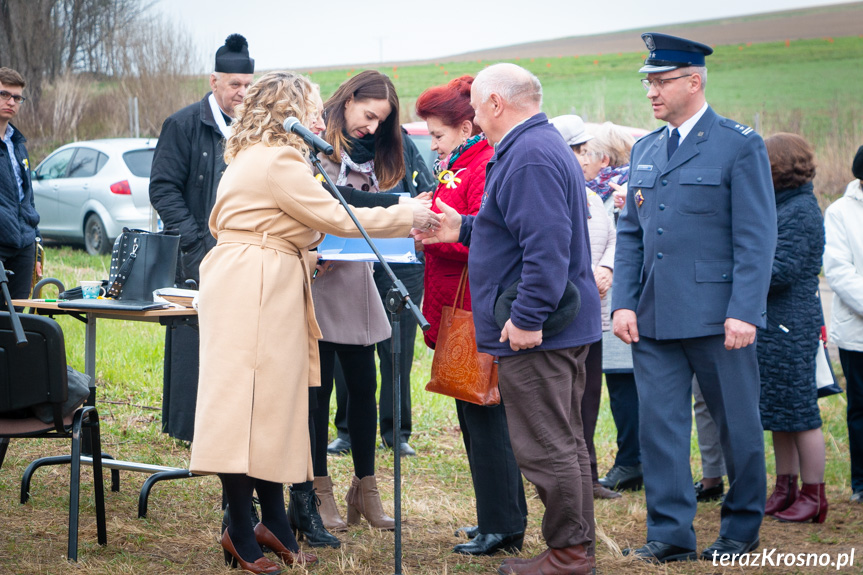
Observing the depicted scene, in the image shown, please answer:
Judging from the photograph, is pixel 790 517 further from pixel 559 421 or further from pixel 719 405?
pixel 559 421

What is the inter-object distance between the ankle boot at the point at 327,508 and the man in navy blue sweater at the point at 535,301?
0.97m

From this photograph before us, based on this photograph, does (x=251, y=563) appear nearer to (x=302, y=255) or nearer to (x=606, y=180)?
(x=302, y=255)

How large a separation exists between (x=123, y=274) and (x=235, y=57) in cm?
140

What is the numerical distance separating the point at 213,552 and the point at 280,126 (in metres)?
Result: 1.78

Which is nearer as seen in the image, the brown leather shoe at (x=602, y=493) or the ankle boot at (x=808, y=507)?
the ankle boot at (x=808, y=507)

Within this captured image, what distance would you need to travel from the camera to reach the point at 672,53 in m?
3.78

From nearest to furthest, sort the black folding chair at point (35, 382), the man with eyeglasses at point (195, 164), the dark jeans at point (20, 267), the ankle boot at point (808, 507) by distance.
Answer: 1. the black folding chair at point (35, 382)
2. the ankle boot at point (808, 507)
3. the man with eyeglasses at point (195, 164)
4. the dark jeans at point (20, 267)

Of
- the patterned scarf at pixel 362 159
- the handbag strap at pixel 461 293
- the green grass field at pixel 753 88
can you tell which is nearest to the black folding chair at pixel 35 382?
the patterned scarf at pixel 362 159

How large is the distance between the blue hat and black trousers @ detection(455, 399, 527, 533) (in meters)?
1.55

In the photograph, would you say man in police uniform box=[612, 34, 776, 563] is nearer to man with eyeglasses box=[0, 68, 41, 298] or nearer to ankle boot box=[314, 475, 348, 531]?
ankle boot box=[314, 475, 348, 531]

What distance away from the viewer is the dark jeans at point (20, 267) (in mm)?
5688

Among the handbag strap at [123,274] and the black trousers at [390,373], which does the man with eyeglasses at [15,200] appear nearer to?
the handbag strap at [123,274]

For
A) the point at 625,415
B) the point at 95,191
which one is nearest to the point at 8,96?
the point at 625,415

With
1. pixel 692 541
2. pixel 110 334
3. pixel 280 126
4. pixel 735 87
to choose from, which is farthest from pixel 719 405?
pixel 735 87
